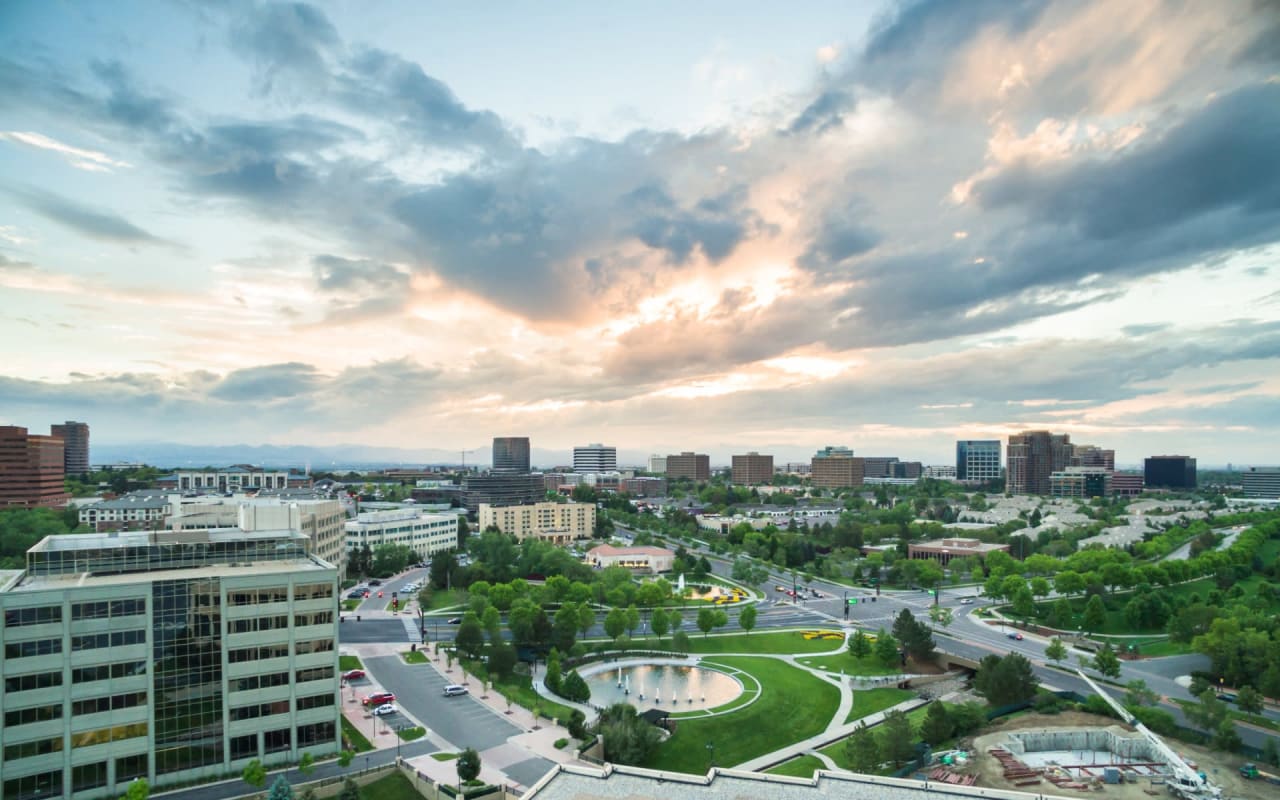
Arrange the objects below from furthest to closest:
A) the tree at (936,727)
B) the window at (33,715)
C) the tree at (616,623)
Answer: the tree at (616,623)
the tree at (936,727)
the window at (33,715)

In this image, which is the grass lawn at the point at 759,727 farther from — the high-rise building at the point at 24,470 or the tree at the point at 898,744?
the high-rise building at the point at 24,470

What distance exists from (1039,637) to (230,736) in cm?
7084

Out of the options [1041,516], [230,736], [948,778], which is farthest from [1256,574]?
[230,736]

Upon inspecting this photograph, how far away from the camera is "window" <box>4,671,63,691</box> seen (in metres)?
35.8

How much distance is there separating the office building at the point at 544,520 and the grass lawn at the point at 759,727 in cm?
8782

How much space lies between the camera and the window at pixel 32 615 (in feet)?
118

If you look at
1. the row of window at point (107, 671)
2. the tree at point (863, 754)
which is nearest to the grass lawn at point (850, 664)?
the tree at point (863, 754)

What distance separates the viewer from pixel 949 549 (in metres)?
116

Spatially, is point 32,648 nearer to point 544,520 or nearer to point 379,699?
point 379,699

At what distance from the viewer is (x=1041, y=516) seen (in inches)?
6348

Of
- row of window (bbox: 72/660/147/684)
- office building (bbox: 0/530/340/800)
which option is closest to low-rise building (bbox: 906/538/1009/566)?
office building (bbox: 0/530/340/800)

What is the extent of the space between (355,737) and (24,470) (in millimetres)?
121975

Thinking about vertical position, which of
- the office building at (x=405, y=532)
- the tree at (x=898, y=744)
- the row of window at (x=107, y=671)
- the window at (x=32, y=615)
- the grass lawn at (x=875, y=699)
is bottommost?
the grass lawn at (x=875, y=699)

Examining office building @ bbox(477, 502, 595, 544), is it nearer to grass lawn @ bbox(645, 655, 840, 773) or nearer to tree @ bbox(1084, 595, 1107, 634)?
grass lawn @ bbox(645, 655, 840, 773)
